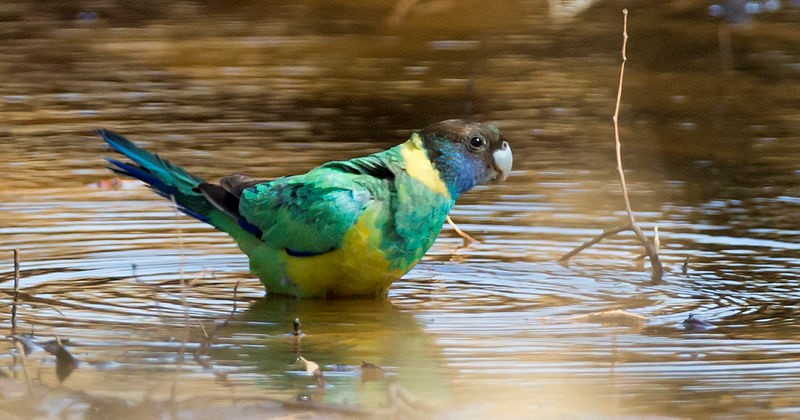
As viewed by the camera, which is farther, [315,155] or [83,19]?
[83,19]

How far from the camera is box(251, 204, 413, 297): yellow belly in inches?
214

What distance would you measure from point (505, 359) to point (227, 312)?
49.2 inches

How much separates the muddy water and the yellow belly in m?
0.08

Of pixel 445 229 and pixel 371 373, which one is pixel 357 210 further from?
pixel 445 229

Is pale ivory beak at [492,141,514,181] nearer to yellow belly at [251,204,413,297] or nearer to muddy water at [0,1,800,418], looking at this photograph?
muddy water at [0,1,800,418]

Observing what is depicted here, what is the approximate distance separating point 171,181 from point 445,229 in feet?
4.86

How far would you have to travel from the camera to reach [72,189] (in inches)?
296

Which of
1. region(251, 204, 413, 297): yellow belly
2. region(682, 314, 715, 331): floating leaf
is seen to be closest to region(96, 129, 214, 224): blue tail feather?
region(251, 204, 413, 297): yellow belly

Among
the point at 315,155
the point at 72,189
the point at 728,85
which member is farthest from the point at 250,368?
the point at 728,85

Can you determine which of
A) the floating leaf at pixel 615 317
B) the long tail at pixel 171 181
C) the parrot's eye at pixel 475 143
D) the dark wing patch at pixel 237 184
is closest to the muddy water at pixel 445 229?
the floating leaf at pixel 615 317

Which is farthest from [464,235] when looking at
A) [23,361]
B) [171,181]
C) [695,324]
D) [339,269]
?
[23,361]

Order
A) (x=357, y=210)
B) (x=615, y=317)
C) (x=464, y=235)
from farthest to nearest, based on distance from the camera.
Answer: (x=464, y=235), (x=357, y=210), (x=615, y=317)

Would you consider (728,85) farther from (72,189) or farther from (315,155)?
(72,189)

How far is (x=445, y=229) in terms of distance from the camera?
698 cm
